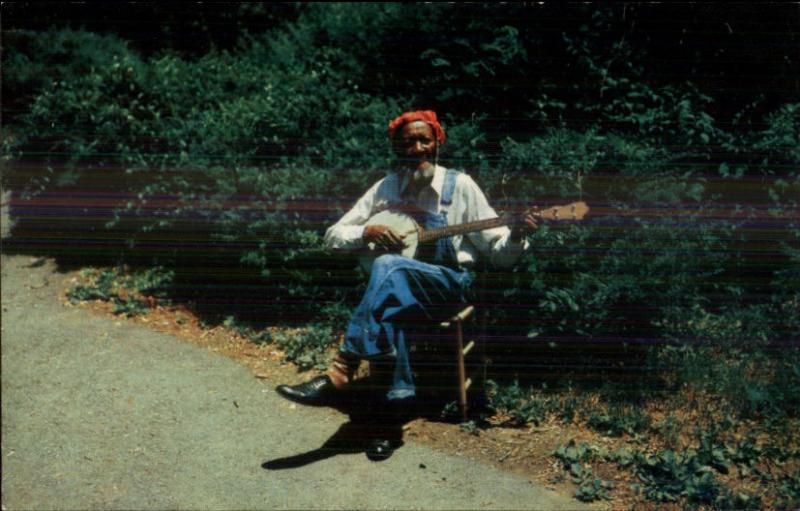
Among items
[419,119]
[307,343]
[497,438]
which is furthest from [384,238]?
[307,343]

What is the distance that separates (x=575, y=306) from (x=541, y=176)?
993 millimetres

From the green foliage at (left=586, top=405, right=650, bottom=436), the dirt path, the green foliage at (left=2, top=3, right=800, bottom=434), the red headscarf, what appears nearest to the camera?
the dirt path

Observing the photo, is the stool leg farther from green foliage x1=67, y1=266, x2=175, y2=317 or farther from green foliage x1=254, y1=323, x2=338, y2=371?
green foliage x1=67, y1=266, x2=175, y2=317

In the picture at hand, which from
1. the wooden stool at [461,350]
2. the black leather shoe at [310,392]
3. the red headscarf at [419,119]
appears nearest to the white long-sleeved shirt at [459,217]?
the red headscarf at [419,119]

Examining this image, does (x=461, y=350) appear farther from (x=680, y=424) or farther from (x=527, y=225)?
(x=680, y=424)

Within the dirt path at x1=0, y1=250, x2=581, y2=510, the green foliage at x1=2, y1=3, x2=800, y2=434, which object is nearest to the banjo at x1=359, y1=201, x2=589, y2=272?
the green foliage at x1=2, y1=3, x2=800, y2=434

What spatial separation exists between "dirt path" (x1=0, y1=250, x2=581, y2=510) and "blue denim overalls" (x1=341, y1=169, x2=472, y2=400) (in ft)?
1.92

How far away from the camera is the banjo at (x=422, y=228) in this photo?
4.86 m

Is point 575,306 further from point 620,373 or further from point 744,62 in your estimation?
point 744,62

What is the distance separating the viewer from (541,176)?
230 inches

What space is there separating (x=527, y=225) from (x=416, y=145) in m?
0.98

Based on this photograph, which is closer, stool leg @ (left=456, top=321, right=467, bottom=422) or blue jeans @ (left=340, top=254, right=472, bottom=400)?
blue jeans @ (left=340, top=254, right=472, bottom=400)

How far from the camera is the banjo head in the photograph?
17.2 feet

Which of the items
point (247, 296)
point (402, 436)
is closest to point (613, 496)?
point (402, 436)
